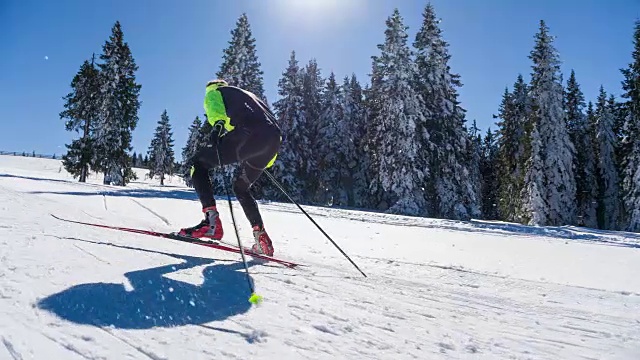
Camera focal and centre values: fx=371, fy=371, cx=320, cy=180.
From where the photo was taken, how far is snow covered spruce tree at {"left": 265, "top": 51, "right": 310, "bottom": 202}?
94.8 ft

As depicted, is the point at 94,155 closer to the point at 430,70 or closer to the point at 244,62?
the point at 244,62

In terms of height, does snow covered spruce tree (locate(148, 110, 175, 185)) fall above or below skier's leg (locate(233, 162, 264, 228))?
above

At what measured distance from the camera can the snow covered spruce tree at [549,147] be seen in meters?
25.2

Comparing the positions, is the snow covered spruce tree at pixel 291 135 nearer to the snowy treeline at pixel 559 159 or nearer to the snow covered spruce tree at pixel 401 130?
the snow covered spruce tree at pixel 401 130

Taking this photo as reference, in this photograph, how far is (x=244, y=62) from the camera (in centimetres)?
2806

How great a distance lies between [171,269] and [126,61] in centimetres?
3276

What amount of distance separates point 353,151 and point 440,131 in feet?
29.4

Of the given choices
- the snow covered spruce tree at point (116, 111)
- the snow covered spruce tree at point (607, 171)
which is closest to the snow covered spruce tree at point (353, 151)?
the snow covered spruce tree at point (116, 111)

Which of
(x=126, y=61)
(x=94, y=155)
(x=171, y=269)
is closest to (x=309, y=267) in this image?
(x=171, y=269)

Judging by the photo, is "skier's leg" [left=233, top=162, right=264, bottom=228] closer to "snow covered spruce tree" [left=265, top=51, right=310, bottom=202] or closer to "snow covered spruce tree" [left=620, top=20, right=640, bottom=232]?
"snow covered spruce tree" [left=265, top=51, right=310, bottom=202]

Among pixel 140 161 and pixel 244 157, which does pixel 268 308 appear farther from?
pixel 140 161

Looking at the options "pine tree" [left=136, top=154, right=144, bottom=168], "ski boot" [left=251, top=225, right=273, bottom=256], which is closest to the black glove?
"ski boot" [left=251, top=225, right=273, bottom=256]

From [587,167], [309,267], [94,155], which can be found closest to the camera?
[309,267]

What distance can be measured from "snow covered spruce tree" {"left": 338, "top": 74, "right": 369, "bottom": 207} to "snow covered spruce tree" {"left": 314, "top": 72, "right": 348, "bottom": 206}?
23 cm
